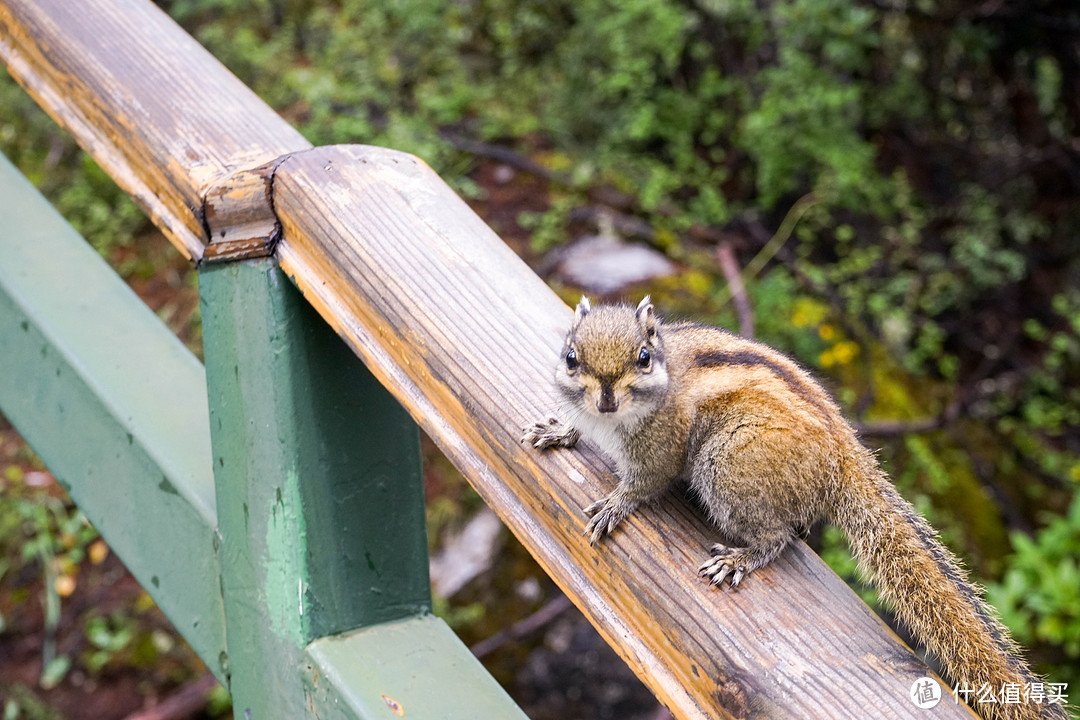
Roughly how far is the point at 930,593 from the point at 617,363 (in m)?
0.49

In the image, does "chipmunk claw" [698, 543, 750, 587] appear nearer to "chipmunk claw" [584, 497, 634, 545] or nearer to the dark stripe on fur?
"chipmunk claw" [584, 497, 634, 545]

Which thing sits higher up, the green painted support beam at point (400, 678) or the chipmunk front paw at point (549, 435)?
A: the chipmunk front paw at point (549, 435)

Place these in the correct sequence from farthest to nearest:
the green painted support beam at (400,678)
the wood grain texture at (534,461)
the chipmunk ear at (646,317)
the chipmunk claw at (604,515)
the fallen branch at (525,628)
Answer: the fallen branch at (525,628) → the chipmunk ear at (646,317) → the green painted support beam at (400,678) → the chipmunk claw at (604,515) → the wood grain texture at (534,461)

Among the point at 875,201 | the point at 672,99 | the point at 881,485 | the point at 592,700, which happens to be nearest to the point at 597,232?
the point at 672,99

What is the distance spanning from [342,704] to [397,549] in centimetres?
21

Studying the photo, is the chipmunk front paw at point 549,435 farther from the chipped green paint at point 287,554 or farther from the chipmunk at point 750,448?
the chipped green paint at point 287,554

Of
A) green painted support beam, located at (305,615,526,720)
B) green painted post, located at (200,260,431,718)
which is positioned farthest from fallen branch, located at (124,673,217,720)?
green painted support beam, located at (305,615,526,720)

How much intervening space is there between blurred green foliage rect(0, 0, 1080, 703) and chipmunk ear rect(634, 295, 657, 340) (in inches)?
91.1

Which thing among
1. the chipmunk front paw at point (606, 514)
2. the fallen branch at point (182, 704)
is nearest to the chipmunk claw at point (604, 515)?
Result: the chipmunk front paw at point (606, 514)

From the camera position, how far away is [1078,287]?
4480 millimetres

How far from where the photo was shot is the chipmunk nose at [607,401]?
1.23m

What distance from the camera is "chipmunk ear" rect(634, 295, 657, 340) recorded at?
1.36 meters

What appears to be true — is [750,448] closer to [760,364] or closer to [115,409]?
[760,364]

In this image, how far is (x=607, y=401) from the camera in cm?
125
